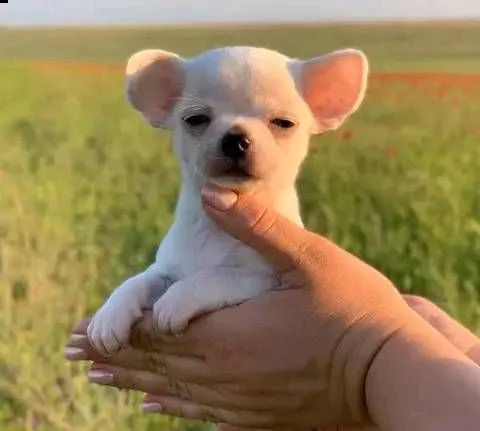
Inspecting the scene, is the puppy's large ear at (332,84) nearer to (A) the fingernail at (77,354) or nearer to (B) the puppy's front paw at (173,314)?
(B) the puppy's front paw at (173,314)

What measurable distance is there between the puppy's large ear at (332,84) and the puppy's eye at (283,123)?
6cm

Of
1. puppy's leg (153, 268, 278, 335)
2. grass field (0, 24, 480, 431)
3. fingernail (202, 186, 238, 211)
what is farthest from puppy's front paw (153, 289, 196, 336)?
grass field (0, 24, 480, 431)

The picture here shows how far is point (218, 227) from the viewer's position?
1.01 m

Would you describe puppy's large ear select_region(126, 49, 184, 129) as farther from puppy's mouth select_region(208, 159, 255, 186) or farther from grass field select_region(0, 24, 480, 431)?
grass field select_region(0, 24, 480, 431)

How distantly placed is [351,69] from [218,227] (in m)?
0.25

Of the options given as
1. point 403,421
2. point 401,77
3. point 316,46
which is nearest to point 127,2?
point 316,46

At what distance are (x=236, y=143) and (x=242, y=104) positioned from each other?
0.18 ft

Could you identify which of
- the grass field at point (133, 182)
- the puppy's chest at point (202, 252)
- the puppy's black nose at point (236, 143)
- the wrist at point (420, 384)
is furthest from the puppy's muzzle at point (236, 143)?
the grass field at point (133, 182)

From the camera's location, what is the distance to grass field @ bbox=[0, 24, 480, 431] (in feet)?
4.67

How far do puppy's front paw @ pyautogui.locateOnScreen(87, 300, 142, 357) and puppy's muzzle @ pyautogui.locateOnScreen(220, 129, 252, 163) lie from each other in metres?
0.22

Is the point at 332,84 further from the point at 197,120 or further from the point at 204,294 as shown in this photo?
the point at 204,294

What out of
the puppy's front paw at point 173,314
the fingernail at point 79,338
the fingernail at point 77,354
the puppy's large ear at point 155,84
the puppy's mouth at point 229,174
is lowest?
the fingernail at point 77,354

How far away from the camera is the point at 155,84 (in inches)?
41.4

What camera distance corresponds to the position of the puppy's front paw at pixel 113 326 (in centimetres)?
100
